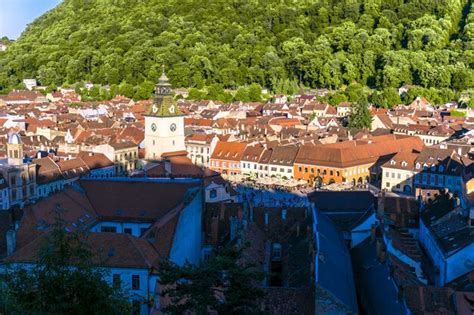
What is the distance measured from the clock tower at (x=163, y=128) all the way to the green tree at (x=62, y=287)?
95.6 feet

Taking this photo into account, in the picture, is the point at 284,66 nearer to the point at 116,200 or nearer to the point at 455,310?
the point at 116,200

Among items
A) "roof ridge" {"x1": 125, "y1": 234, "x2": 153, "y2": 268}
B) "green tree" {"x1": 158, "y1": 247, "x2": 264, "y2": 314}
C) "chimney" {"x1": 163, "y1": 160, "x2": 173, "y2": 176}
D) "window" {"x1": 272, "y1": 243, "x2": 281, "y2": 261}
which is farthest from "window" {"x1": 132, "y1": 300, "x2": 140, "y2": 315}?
"chimney" {"x1": 163, "y1": 160, "x2": 173, "y2": 176}

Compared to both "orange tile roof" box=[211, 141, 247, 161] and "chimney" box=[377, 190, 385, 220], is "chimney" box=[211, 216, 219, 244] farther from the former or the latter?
"orange tile roof" box=[211, 141, 247, 161]

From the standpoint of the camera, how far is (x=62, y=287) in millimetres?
14445

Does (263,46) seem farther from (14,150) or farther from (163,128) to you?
(14,150)

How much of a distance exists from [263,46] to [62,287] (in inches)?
4076

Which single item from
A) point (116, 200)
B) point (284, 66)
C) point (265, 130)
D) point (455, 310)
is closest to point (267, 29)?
point (284, 66)

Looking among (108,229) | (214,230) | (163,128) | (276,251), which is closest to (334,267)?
(276,251)

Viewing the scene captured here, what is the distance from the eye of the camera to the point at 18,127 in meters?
70.6

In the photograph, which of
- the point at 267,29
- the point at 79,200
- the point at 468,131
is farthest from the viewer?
the point at 267,29

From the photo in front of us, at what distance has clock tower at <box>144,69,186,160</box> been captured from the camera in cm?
4412

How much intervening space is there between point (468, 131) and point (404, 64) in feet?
128

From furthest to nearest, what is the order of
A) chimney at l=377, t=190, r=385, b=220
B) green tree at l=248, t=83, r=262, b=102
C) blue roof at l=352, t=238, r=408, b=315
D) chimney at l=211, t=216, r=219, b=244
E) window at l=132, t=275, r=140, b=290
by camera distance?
green tree at l=248, t=83, r=262, b=102 → chimney at l=377, t=190, r=385, b=220 → chimney at l=211, t=216, r=219, b=244 → window at l=132, t=275, r=140, b=290 → blue roof at l=352, t=238, r=408, b=315

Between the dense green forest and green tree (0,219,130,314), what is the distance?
85.7 m
